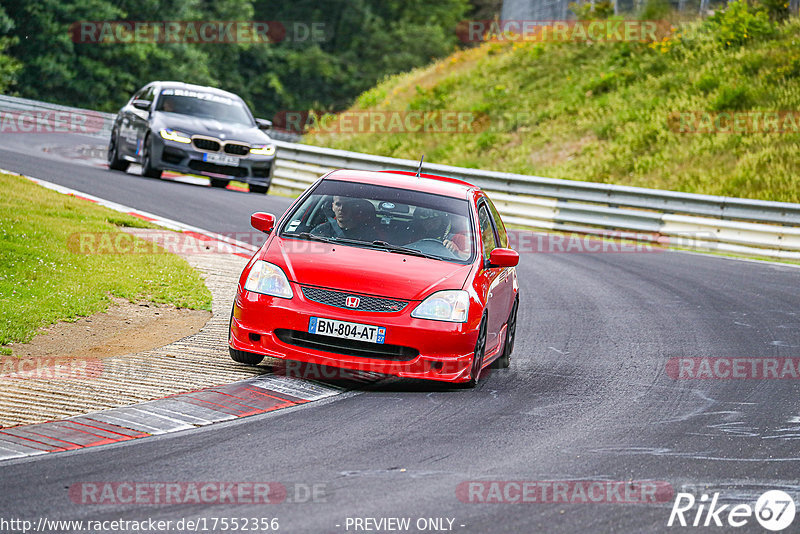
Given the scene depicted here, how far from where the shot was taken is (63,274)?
10.9m

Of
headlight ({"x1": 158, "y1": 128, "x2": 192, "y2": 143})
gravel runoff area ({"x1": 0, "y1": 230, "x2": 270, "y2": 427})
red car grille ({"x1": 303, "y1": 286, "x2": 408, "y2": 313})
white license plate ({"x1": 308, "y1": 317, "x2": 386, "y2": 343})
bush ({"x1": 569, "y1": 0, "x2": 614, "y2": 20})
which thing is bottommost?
gravel runoff area ({"x1": 0, "y1": 230, "x2": 270, "y2": 427})

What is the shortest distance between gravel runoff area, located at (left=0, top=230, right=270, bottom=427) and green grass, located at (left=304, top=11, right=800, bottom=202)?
16.8 m

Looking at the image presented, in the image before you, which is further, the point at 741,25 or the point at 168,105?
the point at 741,25

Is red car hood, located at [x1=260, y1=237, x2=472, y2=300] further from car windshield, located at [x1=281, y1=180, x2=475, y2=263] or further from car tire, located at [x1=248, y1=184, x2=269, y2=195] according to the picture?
car tire, located at [x1=248, y1=184, x2=269, y2=195]

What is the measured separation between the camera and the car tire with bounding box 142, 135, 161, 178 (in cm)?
2044

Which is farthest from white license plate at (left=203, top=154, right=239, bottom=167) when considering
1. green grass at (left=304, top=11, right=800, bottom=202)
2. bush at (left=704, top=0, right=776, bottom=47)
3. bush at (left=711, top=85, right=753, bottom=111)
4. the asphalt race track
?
bush at (left=704, top=0, right=776, bottom=47)

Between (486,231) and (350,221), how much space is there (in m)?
1.25

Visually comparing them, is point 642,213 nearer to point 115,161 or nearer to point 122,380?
point 115,161

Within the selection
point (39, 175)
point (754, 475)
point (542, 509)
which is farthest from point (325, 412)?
point (39, 175)

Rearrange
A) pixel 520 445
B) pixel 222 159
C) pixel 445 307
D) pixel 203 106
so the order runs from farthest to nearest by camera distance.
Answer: pixel 203 106 → pixel 222 159 → pixel 445 307 → pixel 520 445

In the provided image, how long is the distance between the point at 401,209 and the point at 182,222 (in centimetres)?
778

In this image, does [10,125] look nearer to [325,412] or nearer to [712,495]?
[325,412]

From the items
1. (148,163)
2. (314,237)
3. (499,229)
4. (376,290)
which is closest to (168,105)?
(148,163)

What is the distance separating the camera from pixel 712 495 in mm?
5746
